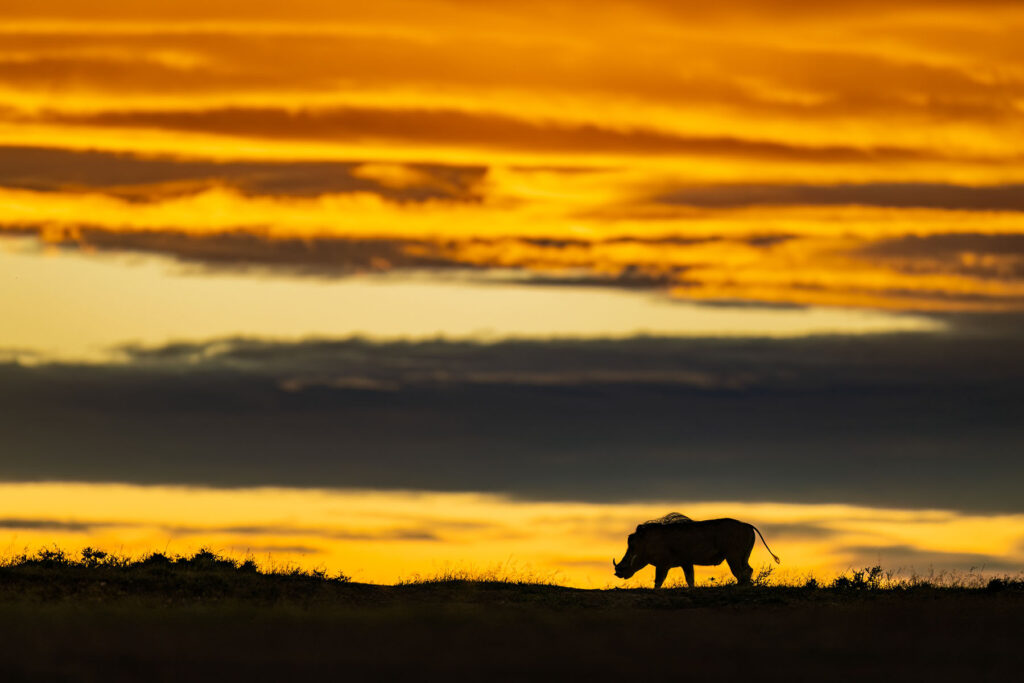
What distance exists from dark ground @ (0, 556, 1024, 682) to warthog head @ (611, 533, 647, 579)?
275 inches

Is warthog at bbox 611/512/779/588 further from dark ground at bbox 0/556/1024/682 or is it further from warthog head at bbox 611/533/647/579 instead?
dark ground at bbox 0/556/1024/682

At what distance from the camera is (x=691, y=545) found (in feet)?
126

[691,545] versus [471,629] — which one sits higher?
[691,545]

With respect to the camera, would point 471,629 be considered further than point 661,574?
No

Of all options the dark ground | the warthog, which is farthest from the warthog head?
the dark ground

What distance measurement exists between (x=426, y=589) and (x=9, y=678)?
11132 mm

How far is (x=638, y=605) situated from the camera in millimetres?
29906

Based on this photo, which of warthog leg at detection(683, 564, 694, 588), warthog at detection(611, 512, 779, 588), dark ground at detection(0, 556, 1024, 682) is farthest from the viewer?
warthog at detection(611, 512, 779, 588)

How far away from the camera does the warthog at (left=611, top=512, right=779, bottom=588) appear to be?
125 feet

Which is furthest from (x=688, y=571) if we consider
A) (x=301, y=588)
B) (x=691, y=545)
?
(x=301, y=588)

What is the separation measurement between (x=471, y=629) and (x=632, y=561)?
12.9 metres

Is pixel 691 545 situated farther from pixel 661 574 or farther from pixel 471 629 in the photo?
pixel 471 629

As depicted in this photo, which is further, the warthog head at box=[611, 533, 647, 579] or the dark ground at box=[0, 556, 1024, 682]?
the warthog head at box=[611, 533, 647, 579]

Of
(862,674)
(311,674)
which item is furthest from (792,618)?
(311,674)
